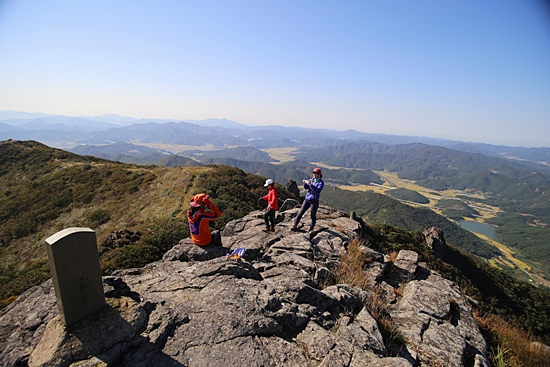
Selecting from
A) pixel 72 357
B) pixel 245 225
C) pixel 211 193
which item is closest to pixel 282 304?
pixel 72 357

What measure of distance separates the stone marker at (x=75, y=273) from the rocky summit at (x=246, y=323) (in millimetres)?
272

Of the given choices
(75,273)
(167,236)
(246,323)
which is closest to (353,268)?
(246,323)

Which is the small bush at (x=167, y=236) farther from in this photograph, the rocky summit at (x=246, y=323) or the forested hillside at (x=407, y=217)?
the forested hillside at (x=407, y=217)

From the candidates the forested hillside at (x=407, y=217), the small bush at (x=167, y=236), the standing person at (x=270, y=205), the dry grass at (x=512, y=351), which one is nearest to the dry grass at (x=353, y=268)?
the dry grass at (x=512, y=351)

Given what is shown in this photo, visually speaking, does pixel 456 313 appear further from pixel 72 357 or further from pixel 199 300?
pixel 72 357

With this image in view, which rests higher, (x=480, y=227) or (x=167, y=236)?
(x=167, y=236)

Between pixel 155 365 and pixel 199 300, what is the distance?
174cm

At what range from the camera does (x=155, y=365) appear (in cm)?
454

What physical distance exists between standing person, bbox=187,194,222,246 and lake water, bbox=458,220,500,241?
8425 inches

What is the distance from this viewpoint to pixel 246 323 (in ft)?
18.5

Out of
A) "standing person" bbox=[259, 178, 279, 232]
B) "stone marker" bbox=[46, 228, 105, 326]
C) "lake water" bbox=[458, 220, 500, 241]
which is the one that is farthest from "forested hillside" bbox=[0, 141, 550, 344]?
"lake water" bbox=[458, 220, 500, 241]

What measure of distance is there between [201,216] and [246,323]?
5.07 metres

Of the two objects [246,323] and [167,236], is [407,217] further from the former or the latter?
[246,323]

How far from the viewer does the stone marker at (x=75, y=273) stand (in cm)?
438
